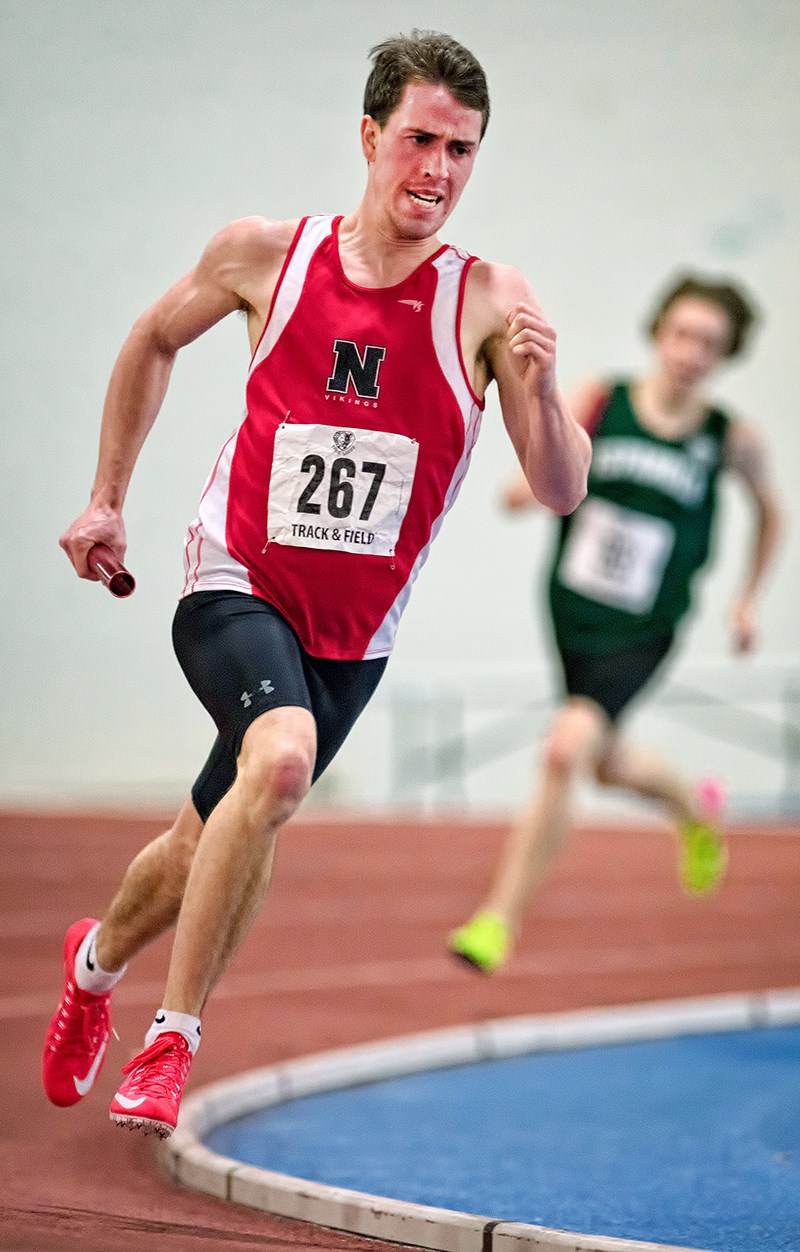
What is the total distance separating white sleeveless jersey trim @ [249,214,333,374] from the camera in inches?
122

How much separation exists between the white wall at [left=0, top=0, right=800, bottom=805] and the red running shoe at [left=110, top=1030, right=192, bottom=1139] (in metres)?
2.70

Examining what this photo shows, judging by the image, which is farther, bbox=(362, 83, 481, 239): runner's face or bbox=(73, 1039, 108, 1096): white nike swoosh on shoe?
bbox=(73, 1039, 108, 1096): white nike swoosh on shoe

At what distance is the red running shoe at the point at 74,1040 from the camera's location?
11.6ft

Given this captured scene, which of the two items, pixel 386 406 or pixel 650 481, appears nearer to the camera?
pixel 386 406

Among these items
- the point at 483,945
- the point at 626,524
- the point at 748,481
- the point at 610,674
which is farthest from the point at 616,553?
the point at 483,945

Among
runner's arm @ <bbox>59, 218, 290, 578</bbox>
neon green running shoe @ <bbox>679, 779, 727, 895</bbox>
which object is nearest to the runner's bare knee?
runner's arm @ <bbox>59, 218, 290, 578</bbox>

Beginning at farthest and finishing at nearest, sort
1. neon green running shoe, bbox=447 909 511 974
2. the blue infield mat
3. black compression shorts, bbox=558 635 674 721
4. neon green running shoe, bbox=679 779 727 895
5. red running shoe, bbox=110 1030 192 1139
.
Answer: neon green running shoe, bbox=679 779 727 895 < black compression shorts, bbox=558 635 674 721 < neon green running shoe, bbox=447 909 511 974 < the blue infield mat < red running shoe, bbox=110 1030 192 1139

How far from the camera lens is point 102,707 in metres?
11.0

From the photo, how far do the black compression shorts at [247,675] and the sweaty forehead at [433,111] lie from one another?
3.05 ft

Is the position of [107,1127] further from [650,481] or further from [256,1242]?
[650,481]

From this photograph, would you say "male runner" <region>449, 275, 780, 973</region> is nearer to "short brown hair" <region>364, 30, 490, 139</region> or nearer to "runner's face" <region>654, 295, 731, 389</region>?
"runner's face" <region>654, 295, 731, 389</region>

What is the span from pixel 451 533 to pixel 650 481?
22.5 feet

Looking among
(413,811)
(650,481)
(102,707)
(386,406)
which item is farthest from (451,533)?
(386,406)

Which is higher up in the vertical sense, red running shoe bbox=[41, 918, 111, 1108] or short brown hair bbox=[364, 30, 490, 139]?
short brown hair bbox=[364, 30, 490, 139]
